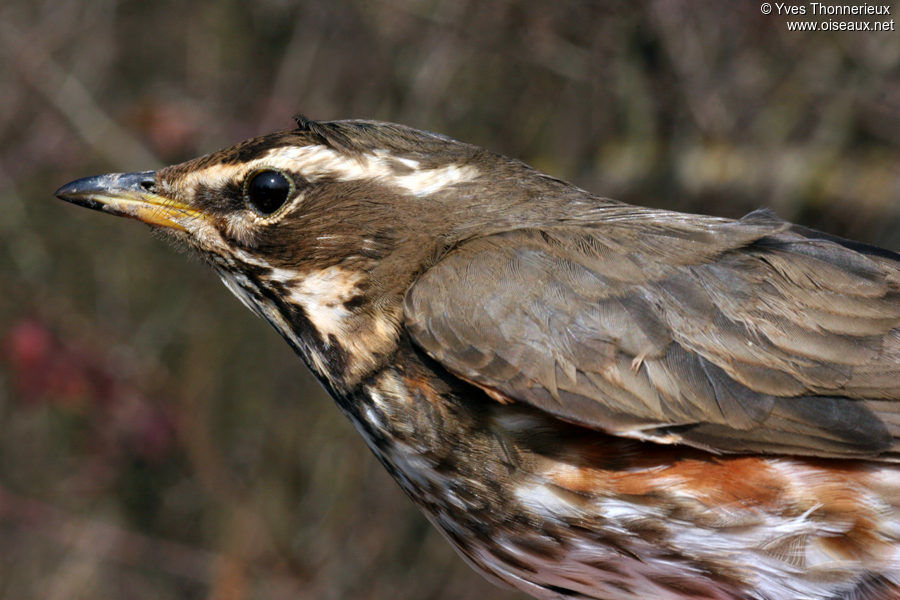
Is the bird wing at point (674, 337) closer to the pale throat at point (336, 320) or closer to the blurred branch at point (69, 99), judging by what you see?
the pale throat at point (336, 320)

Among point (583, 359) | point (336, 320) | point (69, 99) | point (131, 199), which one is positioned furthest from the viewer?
point (69, 99)

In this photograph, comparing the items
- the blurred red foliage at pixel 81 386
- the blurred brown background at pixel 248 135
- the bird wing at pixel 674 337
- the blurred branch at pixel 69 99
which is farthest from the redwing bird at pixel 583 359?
the blurred red foliage at pixel 81 386

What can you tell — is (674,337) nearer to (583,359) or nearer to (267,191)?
(583,359)

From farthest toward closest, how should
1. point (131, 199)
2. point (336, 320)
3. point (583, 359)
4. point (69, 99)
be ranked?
point (69, 99), point (131, 199), point (336, 320), point (583, 359)

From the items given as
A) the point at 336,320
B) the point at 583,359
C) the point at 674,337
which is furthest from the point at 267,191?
the point at 674,337

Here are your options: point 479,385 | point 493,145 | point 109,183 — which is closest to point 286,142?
point 109,183

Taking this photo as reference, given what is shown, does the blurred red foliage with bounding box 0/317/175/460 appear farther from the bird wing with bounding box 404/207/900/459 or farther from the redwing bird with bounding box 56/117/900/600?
the bird wing with bounding box 404/207/900/459
